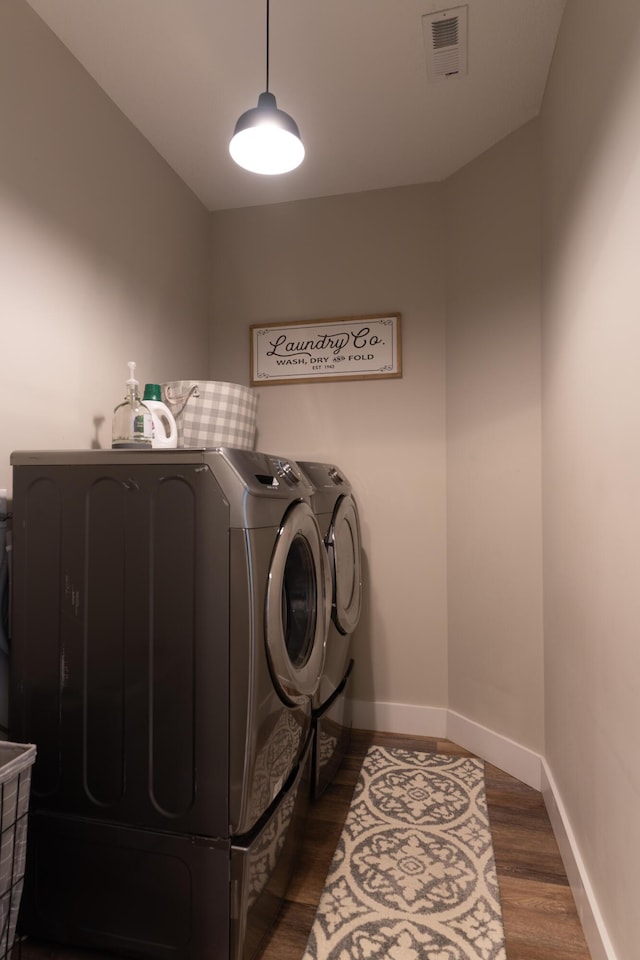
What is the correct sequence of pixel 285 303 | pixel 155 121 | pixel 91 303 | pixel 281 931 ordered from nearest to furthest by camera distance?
pixel 281 931 → pixel 91 303 → pixel 155 121 → pixel 285 303

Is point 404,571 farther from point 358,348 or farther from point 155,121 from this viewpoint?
point 155,121

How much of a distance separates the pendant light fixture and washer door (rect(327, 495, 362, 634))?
1.20 meters

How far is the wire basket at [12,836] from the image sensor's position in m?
1.09

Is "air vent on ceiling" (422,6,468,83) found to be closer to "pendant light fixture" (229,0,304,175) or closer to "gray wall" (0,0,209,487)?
"pendant light fixture" (229,0,304,175)

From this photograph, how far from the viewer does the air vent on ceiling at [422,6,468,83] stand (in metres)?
1.70

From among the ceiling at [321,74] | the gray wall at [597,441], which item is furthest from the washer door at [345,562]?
the ceiling at [321,74]

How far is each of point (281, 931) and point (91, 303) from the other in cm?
201

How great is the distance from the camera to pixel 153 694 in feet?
4.23

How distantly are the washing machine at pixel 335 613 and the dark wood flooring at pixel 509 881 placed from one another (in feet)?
0.38

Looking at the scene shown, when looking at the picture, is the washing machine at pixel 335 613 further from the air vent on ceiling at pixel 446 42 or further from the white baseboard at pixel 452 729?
the air vent on ceiling at pixel 446 42

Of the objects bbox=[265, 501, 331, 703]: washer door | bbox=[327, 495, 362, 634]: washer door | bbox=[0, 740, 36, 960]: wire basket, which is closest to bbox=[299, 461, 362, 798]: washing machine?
bbox=[327, 495, 362, 634]: washer door

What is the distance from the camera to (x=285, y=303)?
2.77 meters

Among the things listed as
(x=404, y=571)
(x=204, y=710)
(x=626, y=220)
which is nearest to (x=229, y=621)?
(x=204, y=710)

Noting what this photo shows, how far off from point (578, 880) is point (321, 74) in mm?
2681
